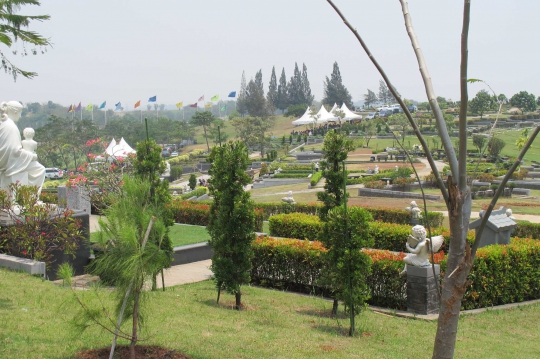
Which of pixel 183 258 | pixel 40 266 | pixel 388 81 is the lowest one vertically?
pixel 183 258

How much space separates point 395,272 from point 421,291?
683 mm

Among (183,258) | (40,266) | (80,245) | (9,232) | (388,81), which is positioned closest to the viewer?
(388,81)

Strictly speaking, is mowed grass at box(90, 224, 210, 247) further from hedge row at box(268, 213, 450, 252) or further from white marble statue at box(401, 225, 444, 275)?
white marble statue at box(401, 225, 444, 275)

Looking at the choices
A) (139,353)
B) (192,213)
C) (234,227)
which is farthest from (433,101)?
(192,213)

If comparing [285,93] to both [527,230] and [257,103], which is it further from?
[527,230]

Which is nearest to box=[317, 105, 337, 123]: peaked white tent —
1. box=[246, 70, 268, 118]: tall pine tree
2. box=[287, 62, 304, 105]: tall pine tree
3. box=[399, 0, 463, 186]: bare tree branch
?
box=[246, 70, 268, 118]: tall pine tree

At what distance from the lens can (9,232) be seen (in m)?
9.82

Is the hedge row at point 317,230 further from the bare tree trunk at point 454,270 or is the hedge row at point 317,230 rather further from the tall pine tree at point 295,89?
the tall pine tree at point 295,89

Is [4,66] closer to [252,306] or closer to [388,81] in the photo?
[252,306]

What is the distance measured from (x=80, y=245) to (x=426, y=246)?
654cm

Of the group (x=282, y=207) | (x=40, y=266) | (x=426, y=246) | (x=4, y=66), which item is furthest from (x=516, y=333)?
(x=282, y=207)

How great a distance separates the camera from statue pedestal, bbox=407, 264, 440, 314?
28.7 ft

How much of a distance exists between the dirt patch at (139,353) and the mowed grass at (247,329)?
15cm

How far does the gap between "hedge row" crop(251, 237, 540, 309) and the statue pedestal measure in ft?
1.20
